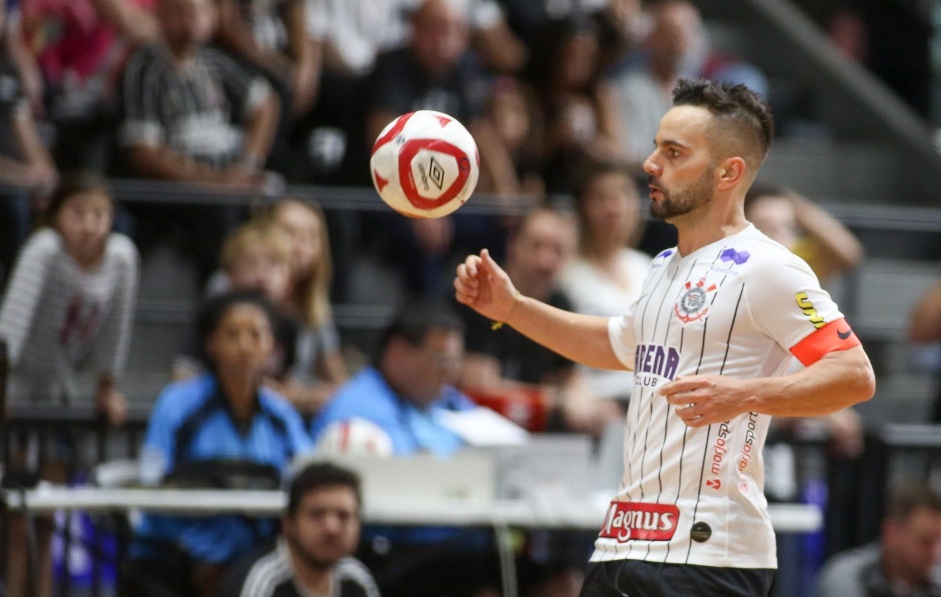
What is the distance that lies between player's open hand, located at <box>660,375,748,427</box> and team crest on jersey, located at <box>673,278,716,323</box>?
0.37m

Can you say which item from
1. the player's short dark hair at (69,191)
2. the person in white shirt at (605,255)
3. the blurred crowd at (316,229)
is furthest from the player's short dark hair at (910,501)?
the player's short dark hair at (69,191)

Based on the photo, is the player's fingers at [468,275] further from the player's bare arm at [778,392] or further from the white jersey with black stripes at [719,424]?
the player's bare arm at [778,392]

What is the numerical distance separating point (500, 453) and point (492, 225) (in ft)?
9.32

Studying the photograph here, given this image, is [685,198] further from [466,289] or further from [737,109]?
[466,289]

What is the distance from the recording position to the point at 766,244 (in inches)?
160

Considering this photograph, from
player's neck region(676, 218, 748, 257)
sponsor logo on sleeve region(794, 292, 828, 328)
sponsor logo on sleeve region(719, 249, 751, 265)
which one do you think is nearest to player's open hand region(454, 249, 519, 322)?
player's neck region(676, 218, 748, 257)

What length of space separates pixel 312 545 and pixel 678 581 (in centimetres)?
271

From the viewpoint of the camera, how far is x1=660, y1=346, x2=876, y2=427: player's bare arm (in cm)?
366

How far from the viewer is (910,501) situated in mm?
7289

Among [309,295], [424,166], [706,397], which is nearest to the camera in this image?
[706,397]

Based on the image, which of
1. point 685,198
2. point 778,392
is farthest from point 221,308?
point 778,392

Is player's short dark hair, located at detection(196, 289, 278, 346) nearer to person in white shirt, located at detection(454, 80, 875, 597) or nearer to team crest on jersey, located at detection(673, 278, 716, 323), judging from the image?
person in white shirt, located at detection(454, 80, 875, 597)

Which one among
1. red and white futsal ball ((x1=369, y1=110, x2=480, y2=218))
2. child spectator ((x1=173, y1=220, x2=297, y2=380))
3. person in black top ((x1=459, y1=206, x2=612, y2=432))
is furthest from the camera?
person in black top ((x1=459, y1=206, x2=612, y2=432))

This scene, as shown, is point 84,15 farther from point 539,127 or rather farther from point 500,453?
point 500,453
